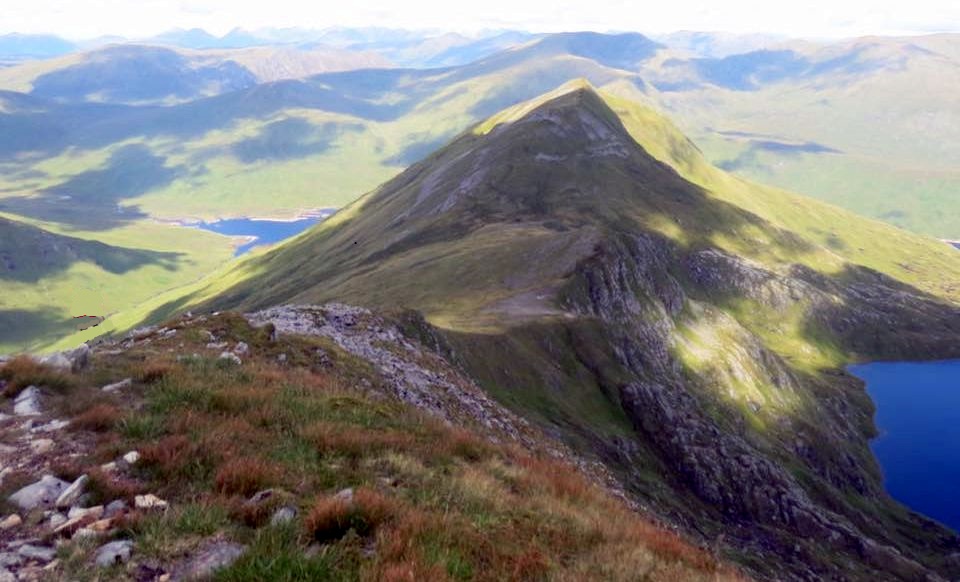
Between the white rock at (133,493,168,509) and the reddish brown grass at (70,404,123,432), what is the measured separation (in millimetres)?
4169

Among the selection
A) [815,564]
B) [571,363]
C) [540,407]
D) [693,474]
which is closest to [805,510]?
[815,564]

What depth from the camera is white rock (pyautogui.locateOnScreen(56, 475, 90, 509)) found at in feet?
36.9

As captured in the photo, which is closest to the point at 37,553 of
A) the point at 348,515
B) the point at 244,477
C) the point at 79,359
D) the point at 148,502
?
the point at 148,502

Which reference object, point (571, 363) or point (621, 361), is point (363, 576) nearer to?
point (571, 363)

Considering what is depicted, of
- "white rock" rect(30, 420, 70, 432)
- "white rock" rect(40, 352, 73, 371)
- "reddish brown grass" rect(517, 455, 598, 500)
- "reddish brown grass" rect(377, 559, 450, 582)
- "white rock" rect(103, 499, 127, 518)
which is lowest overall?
"reddish brown grass" rect(517, 455, 598, 500)

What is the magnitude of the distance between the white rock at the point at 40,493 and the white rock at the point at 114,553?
260 centimetres

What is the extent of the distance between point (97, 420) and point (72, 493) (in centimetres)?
375

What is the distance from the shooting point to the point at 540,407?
211 ft

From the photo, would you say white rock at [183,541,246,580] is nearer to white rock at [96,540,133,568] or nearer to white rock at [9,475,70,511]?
white rock at [96,540,133,568]

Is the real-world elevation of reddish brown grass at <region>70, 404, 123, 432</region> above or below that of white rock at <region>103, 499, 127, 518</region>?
below

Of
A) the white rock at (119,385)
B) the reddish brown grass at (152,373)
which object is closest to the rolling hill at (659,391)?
the reddish brown grass at (152,373)

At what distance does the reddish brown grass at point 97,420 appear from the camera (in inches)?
578

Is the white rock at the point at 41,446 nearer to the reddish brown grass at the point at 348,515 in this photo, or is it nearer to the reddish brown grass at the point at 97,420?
the reddish brown grass at the point at 97,420

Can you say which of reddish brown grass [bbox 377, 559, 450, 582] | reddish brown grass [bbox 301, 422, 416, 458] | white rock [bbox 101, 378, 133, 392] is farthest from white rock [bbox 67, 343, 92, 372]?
reddish brown grass [bbox 377, 559, 450, 582]
